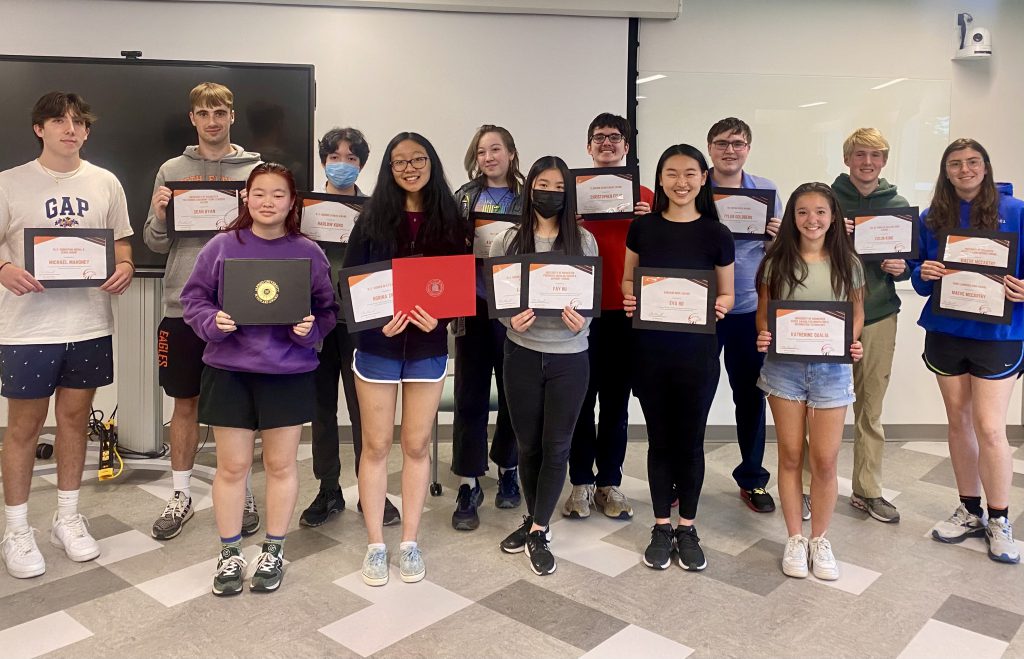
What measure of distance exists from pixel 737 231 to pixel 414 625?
1969 millimetres

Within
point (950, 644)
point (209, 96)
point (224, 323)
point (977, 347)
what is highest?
point (209, 96)

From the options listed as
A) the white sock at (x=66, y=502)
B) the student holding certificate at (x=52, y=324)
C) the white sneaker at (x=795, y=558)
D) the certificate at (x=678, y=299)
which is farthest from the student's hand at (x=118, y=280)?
the white sneaker at (x=795, y=558)

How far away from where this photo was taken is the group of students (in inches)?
Answer: 97.7

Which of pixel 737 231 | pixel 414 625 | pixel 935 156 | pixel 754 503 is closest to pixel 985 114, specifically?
pixel 935 156

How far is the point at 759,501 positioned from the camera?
3328 mm

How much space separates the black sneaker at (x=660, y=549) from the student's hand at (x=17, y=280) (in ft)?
7.88

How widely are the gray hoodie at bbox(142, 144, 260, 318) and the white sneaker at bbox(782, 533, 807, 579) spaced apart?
2520mm

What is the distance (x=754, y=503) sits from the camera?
3.34m

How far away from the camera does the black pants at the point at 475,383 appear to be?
119 inches

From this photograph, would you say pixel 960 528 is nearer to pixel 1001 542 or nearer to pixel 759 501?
pixel 1001 542

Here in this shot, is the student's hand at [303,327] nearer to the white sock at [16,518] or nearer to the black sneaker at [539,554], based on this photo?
the black sneaker at [539,554]

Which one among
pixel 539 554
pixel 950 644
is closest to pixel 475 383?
pixel 539 554

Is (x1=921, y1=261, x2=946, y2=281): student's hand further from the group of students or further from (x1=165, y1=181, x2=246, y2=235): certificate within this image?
(x1=165, y1=181, x2=246, y2=235): certificate

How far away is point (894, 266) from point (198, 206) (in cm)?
280
